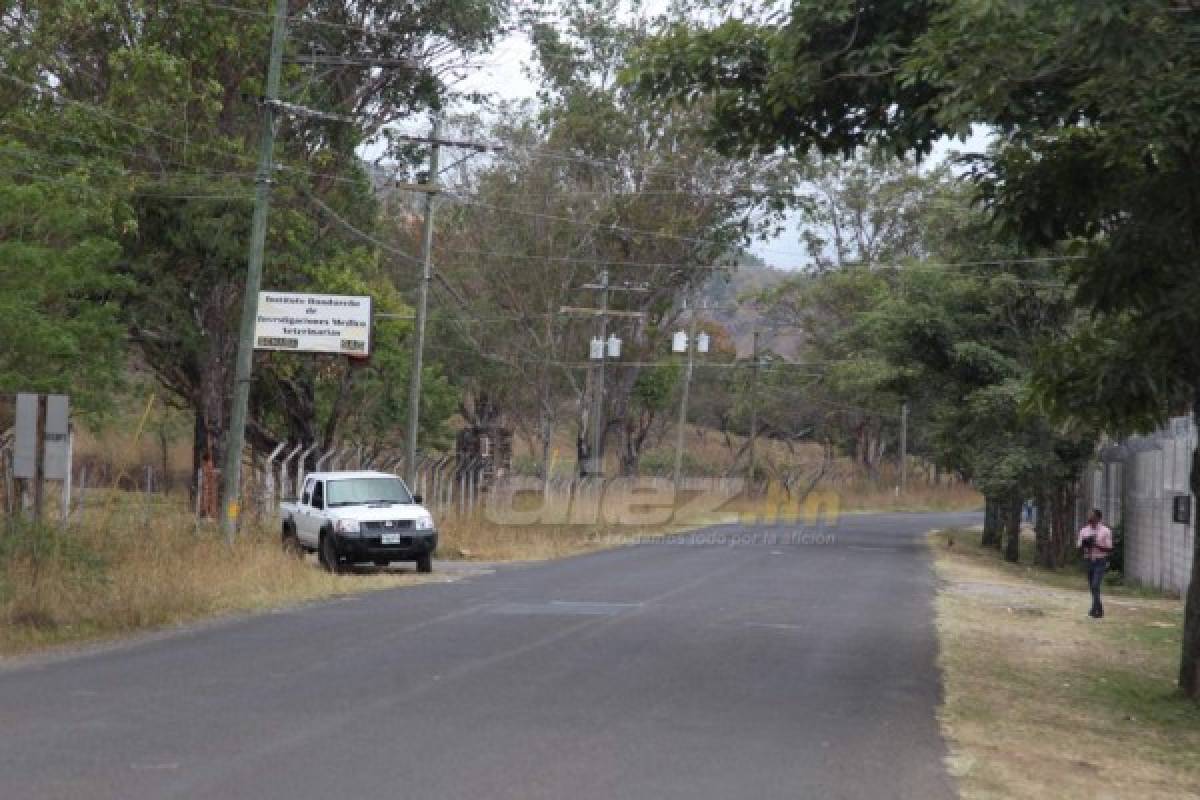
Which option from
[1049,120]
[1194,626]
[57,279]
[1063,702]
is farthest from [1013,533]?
[1049,120]

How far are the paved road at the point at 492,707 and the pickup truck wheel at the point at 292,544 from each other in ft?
18.9

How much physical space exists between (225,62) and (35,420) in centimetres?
1974

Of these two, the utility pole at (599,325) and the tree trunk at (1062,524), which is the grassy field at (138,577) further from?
the tree trunk at (1062,524)

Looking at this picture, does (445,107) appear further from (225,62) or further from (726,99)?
(726,99)

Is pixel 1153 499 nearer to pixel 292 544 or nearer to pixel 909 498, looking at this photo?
pixel 292 544

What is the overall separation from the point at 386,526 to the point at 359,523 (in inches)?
20.7

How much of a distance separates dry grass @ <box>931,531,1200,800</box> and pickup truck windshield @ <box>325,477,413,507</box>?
970cm

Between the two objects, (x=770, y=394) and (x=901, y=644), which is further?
(x=770, y=394)

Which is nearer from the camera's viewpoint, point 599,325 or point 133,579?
point 133,579

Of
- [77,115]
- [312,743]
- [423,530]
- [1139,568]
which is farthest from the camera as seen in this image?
[1139,568]

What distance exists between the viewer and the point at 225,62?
121 ft

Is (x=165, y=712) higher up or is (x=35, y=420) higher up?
(x=35, y=420)

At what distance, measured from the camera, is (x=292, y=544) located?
29562 millimetres

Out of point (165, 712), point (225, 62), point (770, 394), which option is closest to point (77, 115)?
point (225, 62)
